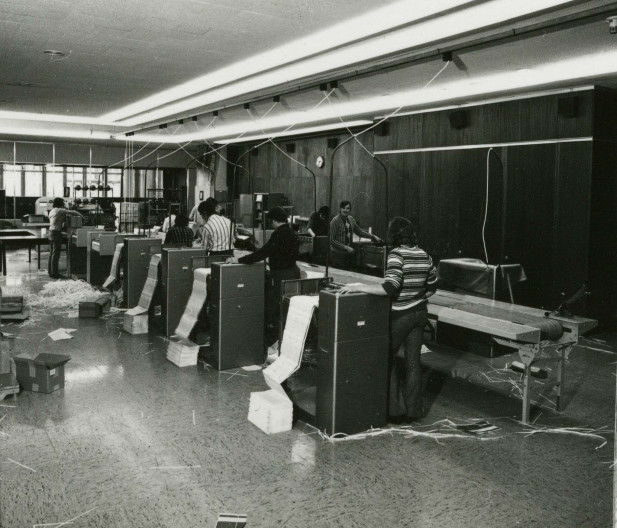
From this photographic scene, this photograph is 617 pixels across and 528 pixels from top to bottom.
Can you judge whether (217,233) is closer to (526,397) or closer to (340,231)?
(340,231)

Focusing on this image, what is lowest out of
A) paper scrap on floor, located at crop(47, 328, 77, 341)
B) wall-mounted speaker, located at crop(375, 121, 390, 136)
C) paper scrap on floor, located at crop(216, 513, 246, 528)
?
paper scrap on floor, located at crop(216, 513, 246, 528)

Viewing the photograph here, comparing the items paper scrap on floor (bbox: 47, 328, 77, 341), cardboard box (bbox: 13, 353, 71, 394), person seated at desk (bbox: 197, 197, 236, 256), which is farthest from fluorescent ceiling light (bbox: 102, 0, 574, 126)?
cardboard box (bbox: 13, 353, 71, 394)

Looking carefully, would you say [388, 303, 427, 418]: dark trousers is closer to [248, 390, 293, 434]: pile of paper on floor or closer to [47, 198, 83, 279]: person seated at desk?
[248, 390, 293, 434]: pile of paper on floor

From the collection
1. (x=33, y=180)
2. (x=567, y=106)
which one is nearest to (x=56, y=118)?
(x=33, y=180)

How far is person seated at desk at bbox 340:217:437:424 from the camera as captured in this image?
163 inches

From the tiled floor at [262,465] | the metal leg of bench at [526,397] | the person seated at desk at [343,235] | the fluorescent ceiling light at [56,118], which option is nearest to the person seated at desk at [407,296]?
the tiled floor at [262,465]

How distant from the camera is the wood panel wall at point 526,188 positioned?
7.29 m

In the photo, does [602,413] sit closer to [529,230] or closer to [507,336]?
[507,336]

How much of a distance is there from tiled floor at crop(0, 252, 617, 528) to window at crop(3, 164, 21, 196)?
13.1 meters

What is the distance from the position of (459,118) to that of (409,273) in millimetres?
5313

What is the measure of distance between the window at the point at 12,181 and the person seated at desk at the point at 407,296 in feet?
48.8

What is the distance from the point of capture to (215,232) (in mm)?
7207

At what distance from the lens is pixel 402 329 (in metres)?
4.25

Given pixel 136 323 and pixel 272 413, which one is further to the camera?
pixel 136 323
